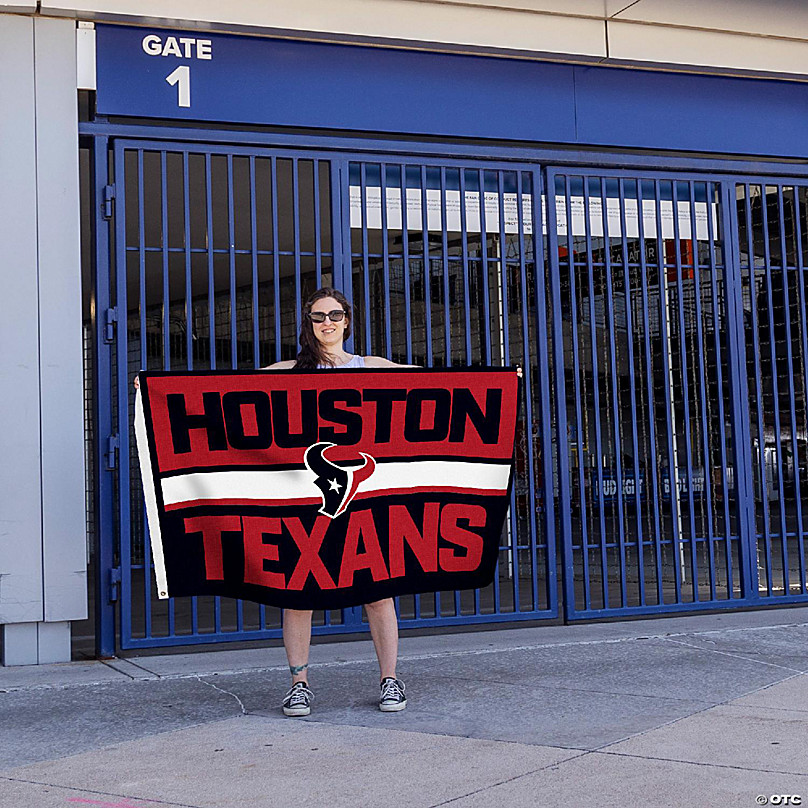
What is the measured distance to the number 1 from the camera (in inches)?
245

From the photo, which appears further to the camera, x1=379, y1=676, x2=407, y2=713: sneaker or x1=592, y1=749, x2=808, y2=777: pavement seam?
Answer: x1=379, y1=676, x2=407, y2=713: sneaker

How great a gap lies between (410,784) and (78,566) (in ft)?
9.46

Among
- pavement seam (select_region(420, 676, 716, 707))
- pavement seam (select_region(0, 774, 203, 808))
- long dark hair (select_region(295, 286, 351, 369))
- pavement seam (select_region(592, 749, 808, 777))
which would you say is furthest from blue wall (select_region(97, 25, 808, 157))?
pavement seam (select_region(592, 749, 808, 777))

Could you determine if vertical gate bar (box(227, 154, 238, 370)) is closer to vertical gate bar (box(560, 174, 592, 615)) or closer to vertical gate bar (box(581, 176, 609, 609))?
vertical gate bar (box(560, 174, 592, 615))

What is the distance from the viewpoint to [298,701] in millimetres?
4551

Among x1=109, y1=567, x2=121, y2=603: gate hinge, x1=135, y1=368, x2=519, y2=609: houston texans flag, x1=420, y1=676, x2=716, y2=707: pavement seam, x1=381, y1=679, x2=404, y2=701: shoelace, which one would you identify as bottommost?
x1=420, y1=676, x2=716, y2=707: pavement seam

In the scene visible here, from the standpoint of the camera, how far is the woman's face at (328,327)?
484 centimetres

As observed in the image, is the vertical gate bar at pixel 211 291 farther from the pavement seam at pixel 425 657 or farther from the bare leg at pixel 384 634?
the bare leg at pixel 384 634

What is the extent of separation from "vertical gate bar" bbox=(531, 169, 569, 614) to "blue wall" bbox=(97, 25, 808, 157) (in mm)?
494

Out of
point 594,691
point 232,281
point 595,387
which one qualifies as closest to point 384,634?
point 594,691

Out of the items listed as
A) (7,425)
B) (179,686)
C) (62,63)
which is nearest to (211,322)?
(7,425)

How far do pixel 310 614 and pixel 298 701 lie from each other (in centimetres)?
36

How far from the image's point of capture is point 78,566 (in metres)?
5.86

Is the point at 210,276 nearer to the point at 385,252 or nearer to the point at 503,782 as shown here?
the point at 385,252
